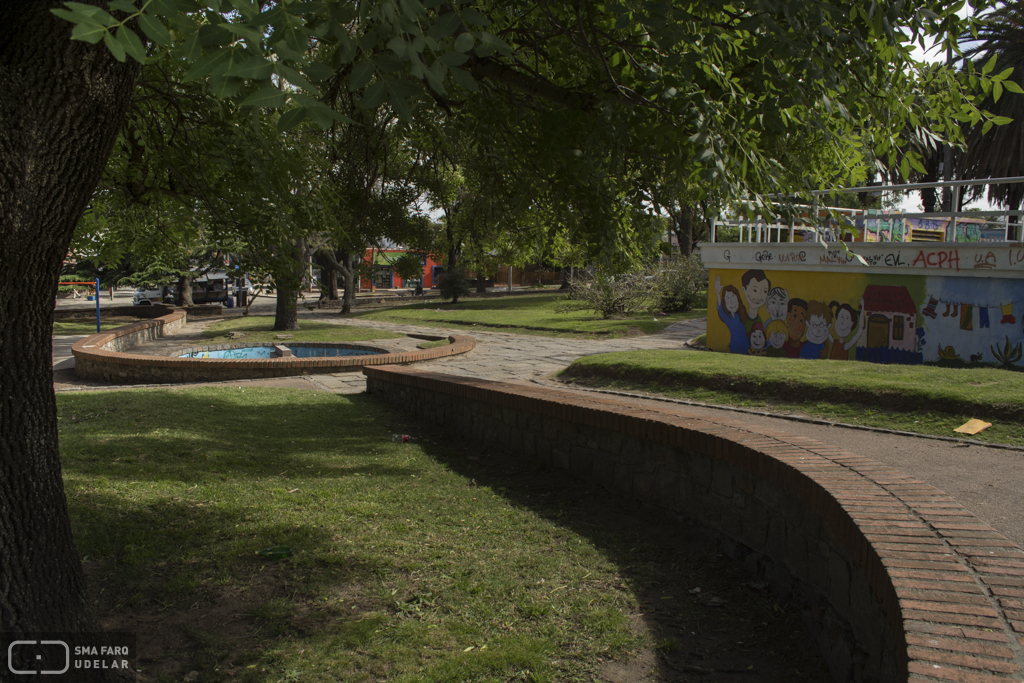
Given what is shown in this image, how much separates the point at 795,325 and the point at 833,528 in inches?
491

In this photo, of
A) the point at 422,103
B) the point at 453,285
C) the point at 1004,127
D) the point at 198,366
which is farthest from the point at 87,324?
the point at 1004,127

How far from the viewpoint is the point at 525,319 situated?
25.4 m

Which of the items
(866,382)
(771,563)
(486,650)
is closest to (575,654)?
(486,650)

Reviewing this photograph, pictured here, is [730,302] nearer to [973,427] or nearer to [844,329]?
[844,329]

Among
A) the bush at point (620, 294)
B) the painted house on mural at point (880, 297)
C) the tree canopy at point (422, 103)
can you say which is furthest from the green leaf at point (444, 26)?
the bush at point (620, 294)

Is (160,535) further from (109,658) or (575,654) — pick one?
(575,654)

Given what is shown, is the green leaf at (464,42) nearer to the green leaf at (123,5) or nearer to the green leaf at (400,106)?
the green leaf at (400,106)

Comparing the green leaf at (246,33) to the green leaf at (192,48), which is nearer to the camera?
the green leaf at (246,33)

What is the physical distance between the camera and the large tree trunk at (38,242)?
8.91ft

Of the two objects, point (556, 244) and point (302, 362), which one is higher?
point (556, 244)

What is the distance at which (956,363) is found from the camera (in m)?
12.4

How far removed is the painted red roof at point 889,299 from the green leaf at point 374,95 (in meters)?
13.2

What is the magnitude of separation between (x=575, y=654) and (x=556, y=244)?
491 centimetres

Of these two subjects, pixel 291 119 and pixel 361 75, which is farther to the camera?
pixel 361 75
